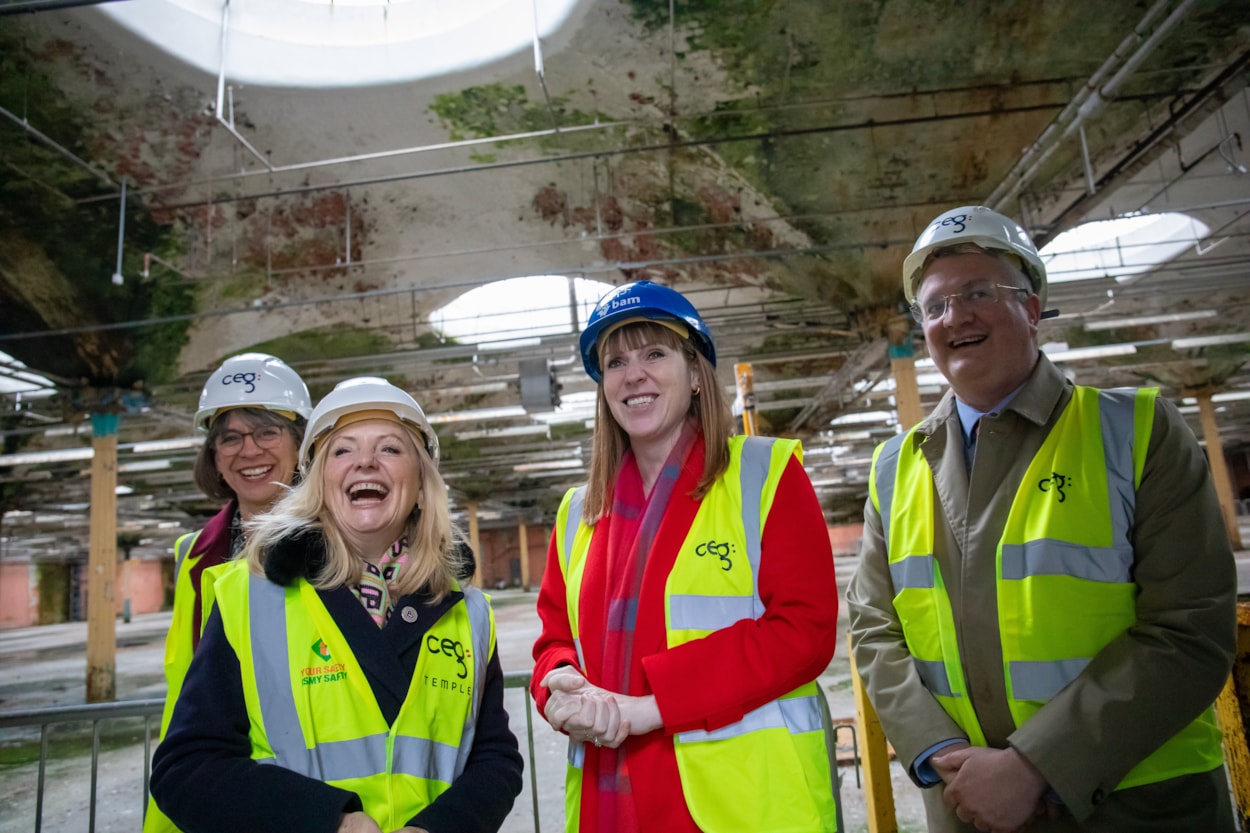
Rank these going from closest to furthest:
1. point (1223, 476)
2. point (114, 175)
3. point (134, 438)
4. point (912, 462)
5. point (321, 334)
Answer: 1. point (912, 462)
2. point (114, 175)
3. point (321, 334)
4. point (134, 438)
5. point (1223, 476)

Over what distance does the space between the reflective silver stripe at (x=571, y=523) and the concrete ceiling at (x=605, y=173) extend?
604cm

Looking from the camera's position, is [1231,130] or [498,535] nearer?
[1231,130]

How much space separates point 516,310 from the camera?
13188mm

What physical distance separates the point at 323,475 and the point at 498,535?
4210cm

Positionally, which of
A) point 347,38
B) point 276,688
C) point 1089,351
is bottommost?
point 276,688

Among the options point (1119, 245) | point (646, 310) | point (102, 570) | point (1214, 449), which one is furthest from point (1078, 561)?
point (1214, 449)

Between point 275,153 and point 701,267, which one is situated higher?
point 275,153

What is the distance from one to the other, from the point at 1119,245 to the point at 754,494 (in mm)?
13432

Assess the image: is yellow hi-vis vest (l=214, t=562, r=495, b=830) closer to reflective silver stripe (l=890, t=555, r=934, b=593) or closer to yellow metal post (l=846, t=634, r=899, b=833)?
reflective silver stripe (l=890, t=555, r=934, b=593)

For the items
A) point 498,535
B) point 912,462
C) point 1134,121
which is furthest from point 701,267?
point 498,535

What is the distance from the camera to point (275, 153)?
8922 mm

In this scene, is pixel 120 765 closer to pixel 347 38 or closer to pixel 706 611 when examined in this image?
pixel 347 38

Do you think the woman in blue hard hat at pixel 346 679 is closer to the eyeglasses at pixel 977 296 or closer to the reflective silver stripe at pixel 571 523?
the reflective silver stripe at pixel 571 523

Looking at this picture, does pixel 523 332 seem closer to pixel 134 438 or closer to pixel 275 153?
pixel 275 153
